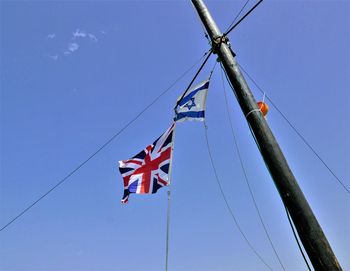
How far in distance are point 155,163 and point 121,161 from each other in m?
1.18

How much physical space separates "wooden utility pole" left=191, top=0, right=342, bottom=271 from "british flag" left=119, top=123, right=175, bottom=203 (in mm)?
2360

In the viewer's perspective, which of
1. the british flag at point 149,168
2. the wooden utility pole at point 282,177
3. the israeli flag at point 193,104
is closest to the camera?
the wooden utility pole at point 282,177

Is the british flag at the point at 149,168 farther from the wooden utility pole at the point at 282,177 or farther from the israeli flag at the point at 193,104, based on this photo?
the wooden utility pole at the point at 282,177

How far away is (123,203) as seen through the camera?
8.31 m

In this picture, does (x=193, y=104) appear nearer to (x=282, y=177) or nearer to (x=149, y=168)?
(x=149, y=168)

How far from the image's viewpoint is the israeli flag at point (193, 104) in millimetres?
7422

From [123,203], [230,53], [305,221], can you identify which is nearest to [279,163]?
[305,221]

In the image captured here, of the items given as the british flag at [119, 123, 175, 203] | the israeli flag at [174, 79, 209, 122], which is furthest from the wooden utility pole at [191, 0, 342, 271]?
the british flag at [119, 123, 175, 203]

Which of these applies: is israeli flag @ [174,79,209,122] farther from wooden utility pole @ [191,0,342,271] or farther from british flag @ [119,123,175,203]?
wooden utility pole @ [191,0,342,271]

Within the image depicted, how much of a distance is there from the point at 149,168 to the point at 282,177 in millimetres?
4271

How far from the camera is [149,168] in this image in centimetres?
824

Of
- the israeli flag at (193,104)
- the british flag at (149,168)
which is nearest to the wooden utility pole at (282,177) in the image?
the israeli flag at (193,104)

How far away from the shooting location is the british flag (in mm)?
7898

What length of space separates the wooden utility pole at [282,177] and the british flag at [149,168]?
7.74ft
